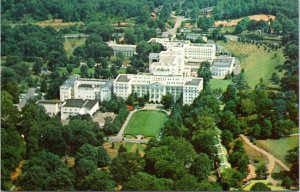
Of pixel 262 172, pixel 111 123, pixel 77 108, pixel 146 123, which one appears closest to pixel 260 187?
pixel 262 172

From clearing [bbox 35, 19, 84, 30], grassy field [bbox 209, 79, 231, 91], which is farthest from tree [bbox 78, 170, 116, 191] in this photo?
clearing [bbox 35, 19, 84, 30]

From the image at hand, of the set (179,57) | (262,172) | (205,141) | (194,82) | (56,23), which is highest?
(56,23)

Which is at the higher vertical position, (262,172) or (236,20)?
(236,20)

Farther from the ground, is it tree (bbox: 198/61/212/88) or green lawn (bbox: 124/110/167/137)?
tree (bbox: 198/61/212/88)

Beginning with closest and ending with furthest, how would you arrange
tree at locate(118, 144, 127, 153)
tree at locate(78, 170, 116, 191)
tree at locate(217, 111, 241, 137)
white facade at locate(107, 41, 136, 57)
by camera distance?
tree at locate(78, 170, 116, 191), tree at locate(118, 144, 127, 153), tree at locate(217, 111, 241, 137), white facade at locate(107, 41, 136, 57)

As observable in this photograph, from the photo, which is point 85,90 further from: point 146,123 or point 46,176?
point 46,176

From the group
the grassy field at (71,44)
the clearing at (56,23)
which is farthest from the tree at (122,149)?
the clearing at (56,23)

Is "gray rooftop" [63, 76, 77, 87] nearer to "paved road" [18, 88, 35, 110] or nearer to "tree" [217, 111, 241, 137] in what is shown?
"paved road" [18, 88, 35, 110]
